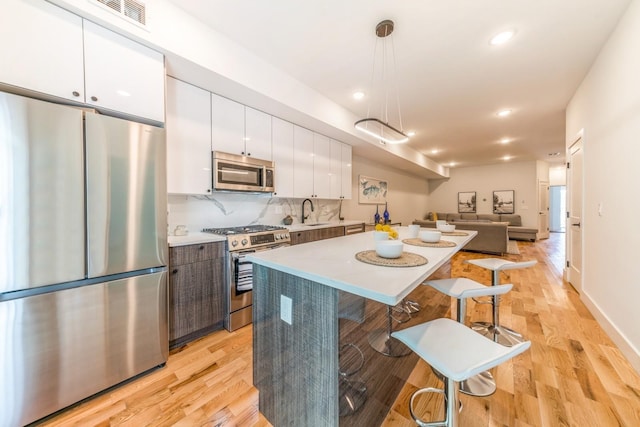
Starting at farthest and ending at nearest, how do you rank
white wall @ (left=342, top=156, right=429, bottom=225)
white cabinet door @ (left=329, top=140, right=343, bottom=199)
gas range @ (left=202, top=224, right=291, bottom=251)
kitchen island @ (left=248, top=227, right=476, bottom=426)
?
1. white wall @ (left=342, top=156, right=429, bottom=225)
2. white cabinet door @ (left=329, top=140, right=343, bottom=199)
3. gas range @ (left=202, top=224, right=291, bottom=251)
4. kitchen island @ (left=248, top=227, right=476, bottom=426)

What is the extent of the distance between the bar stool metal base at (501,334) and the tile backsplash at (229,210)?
263cm

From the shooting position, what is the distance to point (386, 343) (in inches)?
65.2

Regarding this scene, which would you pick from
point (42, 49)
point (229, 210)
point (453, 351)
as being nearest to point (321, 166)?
point (229, 210)

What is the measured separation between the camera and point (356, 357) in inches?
53.0

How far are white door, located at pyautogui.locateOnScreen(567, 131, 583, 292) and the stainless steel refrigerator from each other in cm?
449

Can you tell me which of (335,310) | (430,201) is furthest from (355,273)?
(430,201)

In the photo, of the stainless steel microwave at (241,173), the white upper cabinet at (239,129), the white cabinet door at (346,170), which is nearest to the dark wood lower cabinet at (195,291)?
the stainless steel microwave at (241,173)

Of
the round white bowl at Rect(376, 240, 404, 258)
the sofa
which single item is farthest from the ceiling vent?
the sofa

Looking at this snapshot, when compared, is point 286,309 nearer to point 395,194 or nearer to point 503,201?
point 395,194

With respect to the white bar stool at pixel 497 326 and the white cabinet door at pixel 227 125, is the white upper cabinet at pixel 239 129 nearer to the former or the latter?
the white cabinet door at pixel 227 125

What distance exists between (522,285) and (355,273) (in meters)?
3.79

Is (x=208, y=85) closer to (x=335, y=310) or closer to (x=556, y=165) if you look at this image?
(x=335, y=310)

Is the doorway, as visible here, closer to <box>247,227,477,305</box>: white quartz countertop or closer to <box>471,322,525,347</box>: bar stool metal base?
<box>471,322,525,347</box>: bar stool metal base

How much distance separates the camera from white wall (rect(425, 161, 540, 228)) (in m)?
8.06
